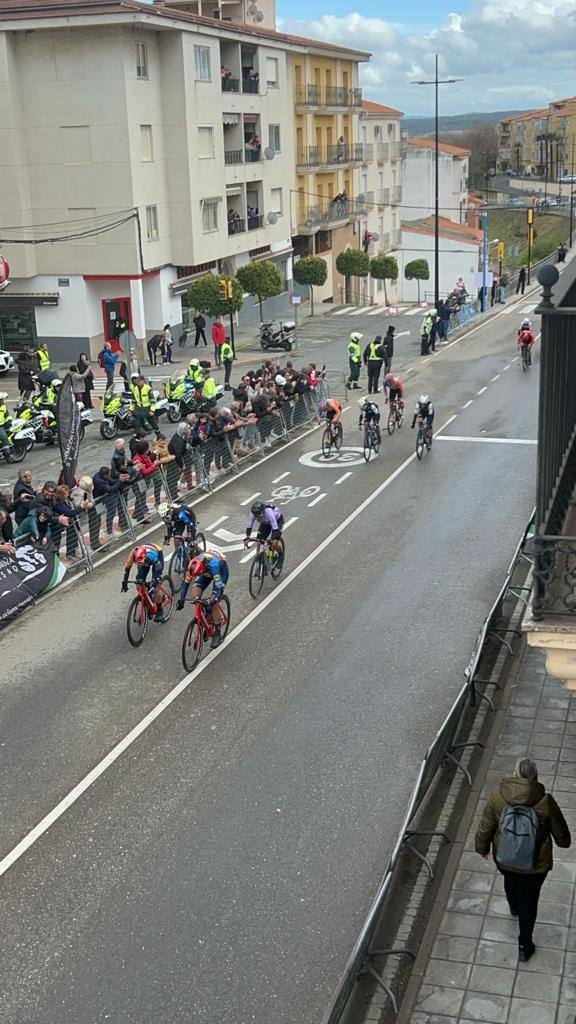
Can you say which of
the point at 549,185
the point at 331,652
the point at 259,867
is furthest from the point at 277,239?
the point at 549,185

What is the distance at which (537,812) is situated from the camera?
7.26 metres

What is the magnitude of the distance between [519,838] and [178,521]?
28.2ft

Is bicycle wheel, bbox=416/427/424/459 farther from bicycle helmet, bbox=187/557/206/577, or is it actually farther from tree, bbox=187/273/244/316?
tree, bbox=187/273/244/316

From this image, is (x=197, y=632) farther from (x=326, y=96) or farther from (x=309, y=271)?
(x=326, y=96)

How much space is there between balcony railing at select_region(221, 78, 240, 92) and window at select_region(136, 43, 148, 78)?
6.50 metres

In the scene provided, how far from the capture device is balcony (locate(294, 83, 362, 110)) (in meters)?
52.8

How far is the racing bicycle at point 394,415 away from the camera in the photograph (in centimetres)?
2464

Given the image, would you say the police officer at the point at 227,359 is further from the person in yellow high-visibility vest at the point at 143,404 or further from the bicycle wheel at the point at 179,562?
the bicycle wheel at the point at 179,562

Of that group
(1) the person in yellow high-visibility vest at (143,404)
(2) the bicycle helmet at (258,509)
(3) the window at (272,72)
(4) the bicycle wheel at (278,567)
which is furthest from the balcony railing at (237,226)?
(2) the bicycle helmet at (258,509)

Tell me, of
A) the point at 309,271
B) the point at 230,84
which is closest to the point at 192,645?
the point at 230,84

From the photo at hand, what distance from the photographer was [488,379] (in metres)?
31.8

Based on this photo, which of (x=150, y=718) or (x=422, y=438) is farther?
(x=422, y=438)

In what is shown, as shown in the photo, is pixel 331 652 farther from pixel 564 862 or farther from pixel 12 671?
pixel 564 862

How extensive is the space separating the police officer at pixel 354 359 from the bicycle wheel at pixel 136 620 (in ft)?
57.0
